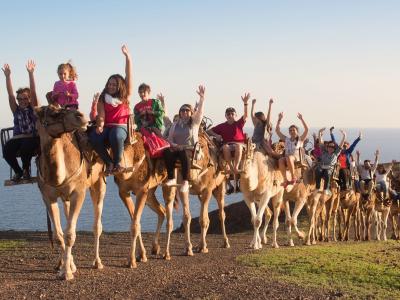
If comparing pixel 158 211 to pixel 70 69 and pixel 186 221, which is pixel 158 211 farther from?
pixel 70 69

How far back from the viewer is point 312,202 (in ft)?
68.0

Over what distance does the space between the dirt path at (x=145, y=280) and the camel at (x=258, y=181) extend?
209cm

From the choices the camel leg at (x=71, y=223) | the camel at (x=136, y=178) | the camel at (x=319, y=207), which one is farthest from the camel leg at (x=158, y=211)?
the camel at (x=319, y=207)

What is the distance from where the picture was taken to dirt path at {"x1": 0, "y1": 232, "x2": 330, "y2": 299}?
9.92m

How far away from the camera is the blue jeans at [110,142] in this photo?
1129 cm

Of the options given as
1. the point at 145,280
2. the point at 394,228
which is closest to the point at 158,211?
the point at 145,280

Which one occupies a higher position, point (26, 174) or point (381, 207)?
point (26, 174)

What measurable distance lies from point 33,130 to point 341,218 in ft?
56.7

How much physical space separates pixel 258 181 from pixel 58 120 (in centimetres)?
741

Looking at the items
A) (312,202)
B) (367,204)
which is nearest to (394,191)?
(367,204)

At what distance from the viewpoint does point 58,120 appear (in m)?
10.2

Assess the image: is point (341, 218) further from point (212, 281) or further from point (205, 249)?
point (212, 281)

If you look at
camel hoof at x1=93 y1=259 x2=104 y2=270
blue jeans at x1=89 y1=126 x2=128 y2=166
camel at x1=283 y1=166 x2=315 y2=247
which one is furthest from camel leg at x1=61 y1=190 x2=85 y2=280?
camel at x1=283 y1=166 x2=315 y2=247

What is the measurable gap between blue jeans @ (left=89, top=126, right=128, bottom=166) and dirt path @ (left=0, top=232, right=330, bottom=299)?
6.83 ft
